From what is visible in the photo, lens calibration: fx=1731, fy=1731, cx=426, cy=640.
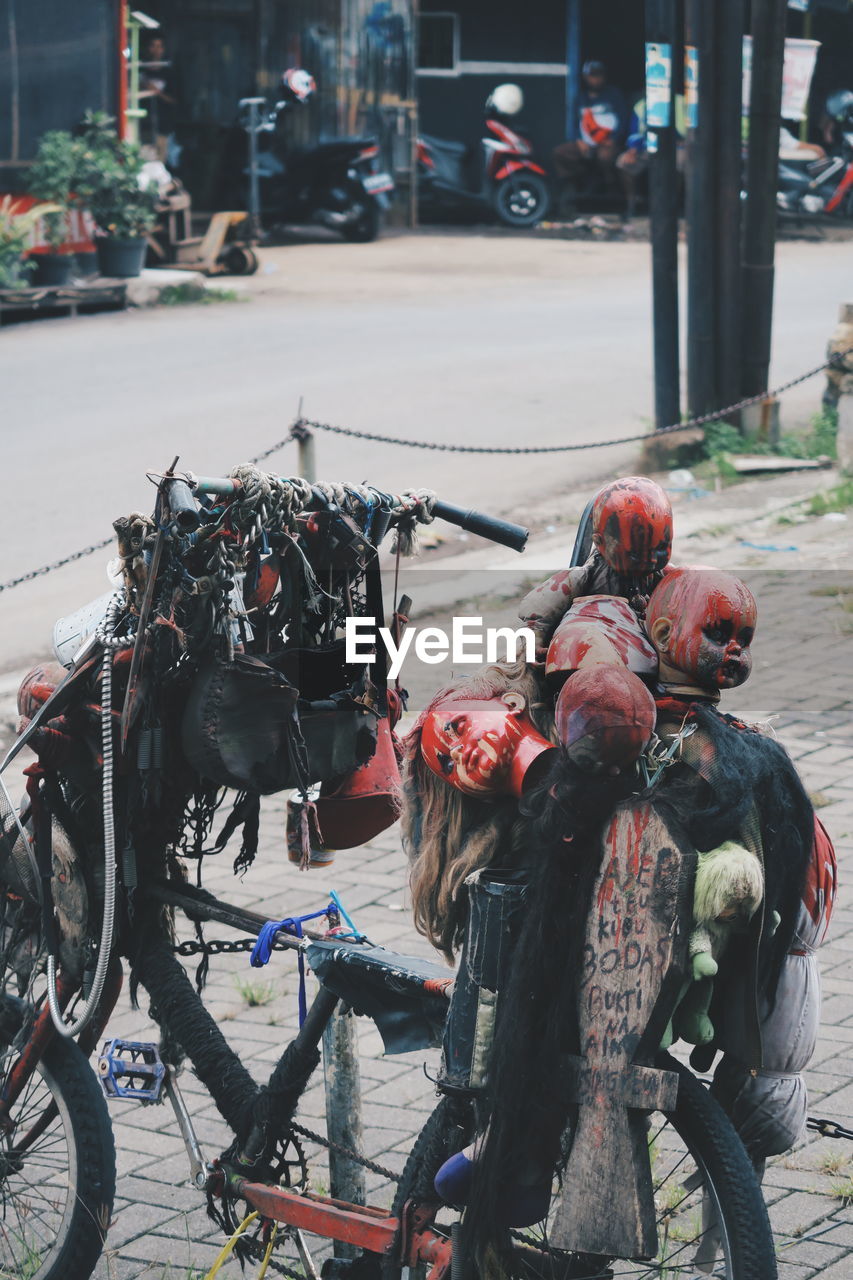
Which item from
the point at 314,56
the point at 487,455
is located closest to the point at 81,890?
the point at 487,455

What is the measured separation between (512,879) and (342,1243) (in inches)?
34.1

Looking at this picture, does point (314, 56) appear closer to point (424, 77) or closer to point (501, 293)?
point (424, 77)

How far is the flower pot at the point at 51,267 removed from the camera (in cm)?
1780

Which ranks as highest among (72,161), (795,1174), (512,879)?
(72,161)

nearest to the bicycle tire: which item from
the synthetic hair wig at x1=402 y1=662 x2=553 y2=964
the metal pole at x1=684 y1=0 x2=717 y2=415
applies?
the synthetic hair wig at x1=402 y1=662 x2=553 y2=964

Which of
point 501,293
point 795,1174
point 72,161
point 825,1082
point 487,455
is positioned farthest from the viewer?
point 501,293

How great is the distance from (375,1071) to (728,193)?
8.48 meters

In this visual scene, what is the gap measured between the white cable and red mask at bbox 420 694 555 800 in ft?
2.02

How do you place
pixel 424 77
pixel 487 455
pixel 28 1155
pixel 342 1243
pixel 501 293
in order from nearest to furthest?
pixel 342 1243 → pixel 28 1155 → pixel 487 455 → pixel 501 293 → pixel 424 77

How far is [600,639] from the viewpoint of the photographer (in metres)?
2.57

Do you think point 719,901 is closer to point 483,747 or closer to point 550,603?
point 483,747

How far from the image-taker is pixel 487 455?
39.1ft

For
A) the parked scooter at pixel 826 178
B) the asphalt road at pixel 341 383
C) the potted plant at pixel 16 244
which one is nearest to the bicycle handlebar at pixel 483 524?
the asphalt road at pixel 341 383

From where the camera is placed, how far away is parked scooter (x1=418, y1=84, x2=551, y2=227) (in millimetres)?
26281
